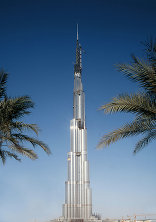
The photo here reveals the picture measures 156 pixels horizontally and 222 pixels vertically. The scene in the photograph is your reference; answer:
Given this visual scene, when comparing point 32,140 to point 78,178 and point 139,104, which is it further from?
point 78,178

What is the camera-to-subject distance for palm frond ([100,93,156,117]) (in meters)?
10.5

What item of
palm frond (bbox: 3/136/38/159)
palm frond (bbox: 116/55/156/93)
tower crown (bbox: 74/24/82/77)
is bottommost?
palm frond (bbox: 3/136/38/159)

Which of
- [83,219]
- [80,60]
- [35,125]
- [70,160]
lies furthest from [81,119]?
[35,125]

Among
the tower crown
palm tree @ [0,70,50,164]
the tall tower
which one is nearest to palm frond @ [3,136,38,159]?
palm tree @ [0,70,50,164]

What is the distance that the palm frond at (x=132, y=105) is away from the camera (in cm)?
1052

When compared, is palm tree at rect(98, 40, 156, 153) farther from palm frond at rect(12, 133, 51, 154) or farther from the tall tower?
the tall tower

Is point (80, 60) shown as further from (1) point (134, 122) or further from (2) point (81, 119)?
(1) point (134, 122)

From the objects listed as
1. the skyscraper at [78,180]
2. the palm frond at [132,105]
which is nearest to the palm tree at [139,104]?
the palm frond at [132,105]

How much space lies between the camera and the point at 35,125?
550 inches

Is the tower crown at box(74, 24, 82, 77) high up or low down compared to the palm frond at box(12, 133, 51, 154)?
up

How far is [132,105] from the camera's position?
34.9 feet

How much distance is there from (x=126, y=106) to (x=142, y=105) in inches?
20.8

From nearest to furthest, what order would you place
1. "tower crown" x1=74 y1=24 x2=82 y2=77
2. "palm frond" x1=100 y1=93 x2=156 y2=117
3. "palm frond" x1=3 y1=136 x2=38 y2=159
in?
"palm frond" x1=100 y1=93 x2=156 y2=117, "palm frond" x1=3 y1=136 x2=38 y2=159, "tower crown" x1=74 y1=24 x2=82 y2=77

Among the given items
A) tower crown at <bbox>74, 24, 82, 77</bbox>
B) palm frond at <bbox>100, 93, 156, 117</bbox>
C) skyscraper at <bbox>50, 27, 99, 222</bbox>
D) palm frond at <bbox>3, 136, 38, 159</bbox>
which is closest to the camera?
palm frond at <bbox>100, 93, 156, 117</bbox>
